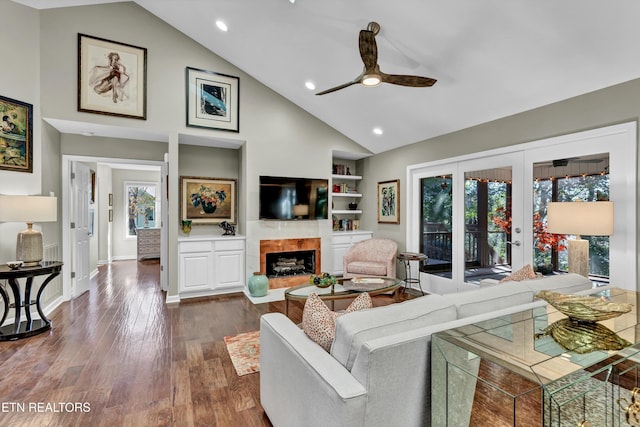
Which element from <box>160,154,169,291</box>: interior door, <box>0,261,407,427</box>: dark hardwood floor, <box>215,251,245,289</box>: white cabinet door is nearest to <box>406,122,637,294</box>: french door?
<box>0,261,407,427</box>: dark hardwood floor

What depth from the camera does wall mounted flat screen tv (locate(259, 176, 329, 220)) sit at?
5.09m

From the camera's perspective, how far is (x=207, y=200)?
5277 mm

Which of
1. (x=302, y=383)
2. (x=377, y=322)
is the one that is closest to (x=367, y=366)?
(x=377, y=322)

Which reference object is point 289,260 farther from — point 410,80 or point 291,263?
point 410,80

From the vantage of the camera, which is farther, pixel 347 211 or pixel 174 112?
pixel 347 211

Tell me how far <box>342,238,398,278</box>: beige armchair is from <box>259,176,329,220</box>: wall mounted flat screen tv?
86 cm

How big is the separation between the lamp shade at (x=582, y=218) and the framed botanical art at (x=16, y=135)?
5698 mm

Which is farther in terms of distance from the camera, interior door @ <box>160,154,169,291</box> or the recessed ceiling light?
interior door @ <box>160,154,169,291</box>

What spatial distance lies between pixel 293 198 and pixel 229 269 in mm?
1576

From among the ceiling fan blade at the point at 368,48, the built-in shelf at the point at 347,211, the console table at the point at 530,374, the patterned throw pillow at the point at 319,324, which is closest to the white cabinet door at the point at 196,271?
the built-in shelf at the point at 347,211

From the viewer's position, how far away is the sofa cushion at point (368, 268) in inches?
191

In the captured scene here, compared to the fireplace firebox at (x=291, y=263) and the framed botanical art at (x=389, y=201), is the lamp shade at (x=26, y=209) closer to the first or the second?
the fireplace firebox at (x=291, y=263)

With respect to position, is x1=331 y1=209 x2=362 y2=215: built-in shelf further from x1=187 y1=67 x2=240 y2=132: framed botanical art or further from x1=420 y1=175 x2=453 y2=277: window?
x1=187 y1=67 x2=240 y2=132: framed botanical art

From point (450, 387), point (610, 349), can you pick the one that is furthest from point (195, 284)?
point (610, 349)
